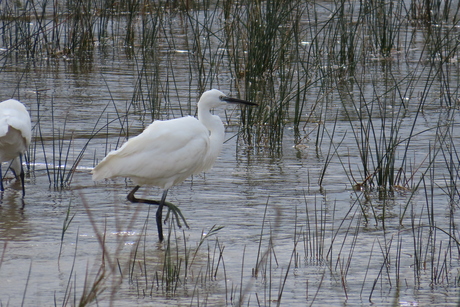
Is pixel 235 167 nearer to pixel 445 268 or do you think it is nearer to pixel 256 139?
pixel 256 139

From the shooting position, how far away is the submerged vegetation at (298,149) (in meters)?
3.79

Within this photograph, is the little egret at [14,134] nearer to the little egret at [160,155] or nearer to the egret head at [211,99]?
the little egret at [160,155]

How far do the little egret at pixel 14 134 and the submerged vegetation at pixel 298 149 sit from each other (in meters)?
0.20

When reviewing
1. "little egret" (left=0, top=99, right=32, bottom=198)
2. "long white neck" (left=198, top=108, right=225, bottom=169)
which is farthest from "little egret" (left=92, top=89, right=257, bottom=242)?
"little egret" (left=0, top=99, right=32, bottom=198)

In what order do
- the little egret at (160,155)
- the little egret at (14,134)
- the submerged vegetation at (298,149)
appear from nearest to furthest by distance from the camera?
the submerged vegetation at (298,149) < the little egret at (160,155) < the little egret at (14,134)

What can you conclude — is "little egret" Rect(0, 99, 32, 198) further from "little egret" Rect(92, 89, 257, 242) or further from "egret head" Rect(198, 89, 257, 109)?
"egret head" Rect(198, 89, 257, 109)

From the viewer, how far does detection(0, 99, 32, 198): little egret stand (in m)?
5.43

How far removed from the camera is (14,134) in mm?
5488

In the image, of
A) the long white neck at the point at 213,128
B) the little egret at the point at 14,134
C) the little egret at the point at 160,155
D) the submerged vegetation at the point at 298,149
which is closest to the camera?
the submerged vegetation at the point at 298,149

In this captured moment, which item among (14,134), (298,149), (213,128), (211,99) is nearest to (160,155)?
(213,128)

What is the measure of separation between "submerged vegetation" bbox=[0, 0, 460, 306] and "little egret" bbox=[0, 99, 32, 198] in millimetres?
201

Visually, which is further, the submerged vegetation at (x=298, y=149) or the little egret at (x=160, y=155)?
the little egret at (x=160, y=155)

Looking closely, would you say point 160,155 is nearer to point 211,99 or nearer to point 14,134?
point 211,99

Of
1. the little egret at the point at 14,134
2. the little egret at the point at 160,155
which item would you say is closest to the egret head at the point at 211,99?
the little egret at the point at 160,155
